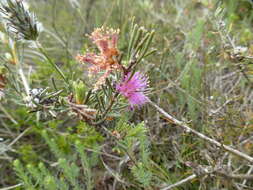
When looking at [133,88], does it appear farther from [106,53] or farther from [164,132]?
[164,132]

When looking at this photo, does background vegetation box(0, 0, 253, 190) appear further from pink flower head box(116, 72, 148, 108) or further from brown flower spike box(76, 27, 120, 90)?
brown flower spike box(76, 27, 120, 90)

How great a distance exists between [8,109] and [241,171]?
161 centimetres

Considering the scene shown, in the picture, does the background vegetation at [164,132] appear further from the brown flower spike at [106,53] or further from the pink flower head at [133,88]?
the brown flower spike at [106,53]

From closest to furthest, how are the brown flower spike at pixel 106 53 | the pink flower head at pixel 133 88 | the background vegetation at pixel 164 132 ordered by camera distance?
the brown flower spike at pixel 106 53, the pink flower head at pixel 133 88, the background vegetation at pixel 164 132

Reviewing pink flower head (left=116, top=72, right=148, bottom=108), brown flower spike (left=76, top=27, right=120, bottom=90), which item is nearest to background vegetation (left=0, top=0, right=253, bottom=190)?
pink flower head (left=116, top=72, right=148, bottom=108)

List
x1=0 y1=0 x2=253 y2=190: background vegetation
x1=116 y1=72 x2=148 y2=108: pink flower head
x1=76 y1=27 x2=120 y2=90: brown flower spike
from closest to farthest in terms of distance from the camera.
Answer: x1=76 y1=27 x2=120 y2=90: brown flower spike < x1=116 y1=72 x2=148 y2=108: pink flower head < x1=0 y1=0 x2=253 y2=190: background vegetation

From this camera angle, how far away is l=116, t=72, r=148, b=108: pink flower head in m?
0.85

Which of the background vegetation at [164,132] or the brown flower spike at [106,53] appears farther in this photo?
the background vegetation at [164,132]

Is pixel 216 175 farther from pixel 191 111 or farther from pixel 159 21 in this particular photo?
pixel 159 21

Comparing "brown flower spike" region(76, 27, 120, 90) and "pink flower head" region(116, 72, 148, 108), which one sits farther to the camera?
"pink flower head" region(116, 72, 148, 108)

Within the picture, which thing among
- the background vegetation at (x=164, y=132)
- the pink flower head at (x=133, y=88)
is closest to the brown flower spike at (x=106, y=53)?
the pink flower head at (x=133, y=88)

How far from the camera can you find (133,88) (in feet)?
2.89

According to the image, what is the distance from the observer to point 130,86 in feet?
2.86

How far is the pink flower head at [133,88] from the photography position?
0.85 meters
